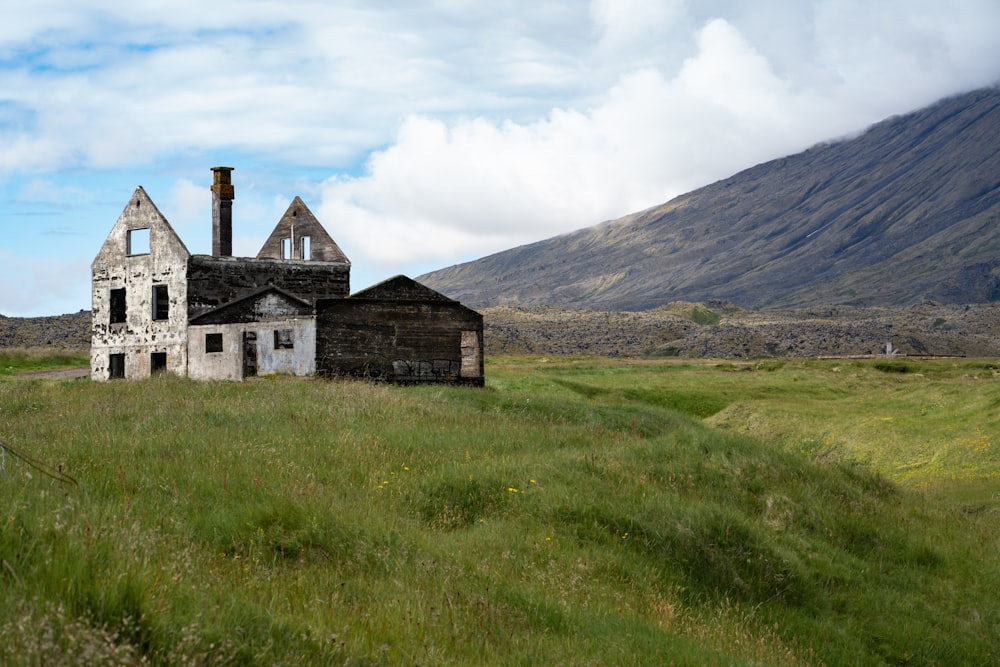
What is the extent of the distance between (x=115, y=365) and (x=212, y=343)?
290 inches

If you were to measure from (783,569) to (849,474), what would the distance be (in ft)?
22.0

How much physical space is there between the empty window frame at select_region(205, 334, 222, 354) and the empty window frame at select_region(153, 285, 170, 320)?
376 cm

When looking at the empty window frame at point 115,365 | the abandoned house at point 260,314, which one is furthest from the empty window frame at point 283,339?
the empty window frame at point 115,365

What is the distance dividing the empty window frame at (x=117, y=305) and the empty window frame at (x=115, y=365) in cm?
150

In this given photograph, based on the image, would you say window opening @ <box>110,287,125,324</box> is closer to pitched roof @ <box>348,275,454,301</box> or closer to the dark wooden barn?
the dark wooden barn

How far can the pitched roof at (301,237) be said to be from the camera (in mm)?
42438

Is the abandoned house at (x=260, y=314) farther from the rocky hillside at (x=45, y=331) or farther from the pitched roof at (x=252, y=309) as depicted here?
the rocky hillside at (x=45, y=331)

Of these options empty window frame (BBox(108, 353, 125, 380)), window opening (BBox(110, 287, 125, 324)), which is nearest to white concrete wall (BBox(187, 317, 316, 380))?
empty window frame (BBox(108, 353, 125, 380))

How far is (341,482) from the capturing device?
11.3 metres

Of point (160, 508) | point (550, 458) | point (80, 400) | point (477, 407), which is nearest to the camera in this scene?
point (160, 508)

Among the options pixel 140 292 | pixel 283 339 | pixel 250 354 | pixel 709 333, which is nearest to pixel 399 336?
pixel 283 339

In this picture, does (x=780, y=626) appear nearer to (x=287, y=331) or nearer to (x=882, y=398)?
(x=287, y=331)

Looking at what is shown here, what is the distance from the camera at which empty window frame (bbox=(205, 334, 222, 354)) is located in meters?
34.6

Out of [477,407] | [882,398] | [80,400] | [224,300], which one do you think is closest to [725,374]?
[882,398]
